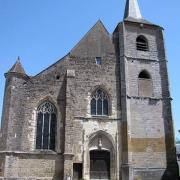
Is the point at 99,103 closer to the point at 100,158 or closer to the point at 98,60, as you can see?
the point at 98,60

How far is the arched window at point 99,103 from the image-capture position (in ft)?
60.7

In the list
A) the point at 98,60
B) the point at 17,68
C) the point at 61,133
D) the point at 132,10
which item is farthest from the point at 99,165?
the point at 132,10

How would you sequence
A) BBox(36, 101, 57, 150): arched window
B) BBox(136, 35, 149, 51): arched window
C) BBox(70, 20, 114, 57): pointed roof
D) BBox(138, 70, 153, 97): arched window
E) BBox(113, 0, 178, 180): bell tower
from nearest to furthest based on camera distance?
1. BBox(36, 101, 57, 150): arched window
2. BBox(113, 0, 178, 180): bell tower
3. BBox(138, 70, 153, 97): arched window
4. BBox(70, 20, 114, 57): pointed roof
5. BBox(136, 35, 149, 51): arched window

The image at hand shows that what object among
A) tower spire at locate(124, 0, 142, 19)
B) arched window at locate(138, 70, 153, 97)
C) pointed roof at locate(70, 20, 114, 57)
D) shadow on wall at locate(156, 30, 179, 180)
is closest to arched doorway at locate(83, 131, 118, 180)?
shadow on wall at locate(156, 30, 179, 180)

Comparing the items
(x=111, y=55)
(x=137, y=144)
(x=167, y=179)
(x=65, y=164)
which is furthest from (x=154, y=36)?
(x=65, y=164)

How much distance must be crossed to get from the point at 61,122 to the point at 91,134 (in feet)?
6.27

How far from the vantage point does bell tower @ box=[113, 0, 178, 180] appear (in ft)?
57.3

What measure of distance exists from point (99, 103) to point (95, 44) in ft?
14.1

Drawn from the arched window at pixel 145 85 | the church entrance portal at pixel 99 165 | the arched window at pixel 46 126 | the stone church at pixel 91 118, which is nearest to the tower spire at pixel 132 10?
the stone church at pixel 91 118

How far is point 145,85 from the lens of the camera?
1953 centimetres

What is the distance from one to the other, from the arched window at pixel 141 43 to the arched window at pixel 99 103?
14.9 feet

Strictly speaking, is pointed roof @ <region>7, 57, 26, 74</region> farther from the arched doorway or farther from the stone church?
the arched doorway

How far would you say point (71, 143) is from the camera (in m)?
16.7

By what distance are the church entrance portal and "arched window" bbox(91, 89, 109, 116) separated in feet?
7.91
